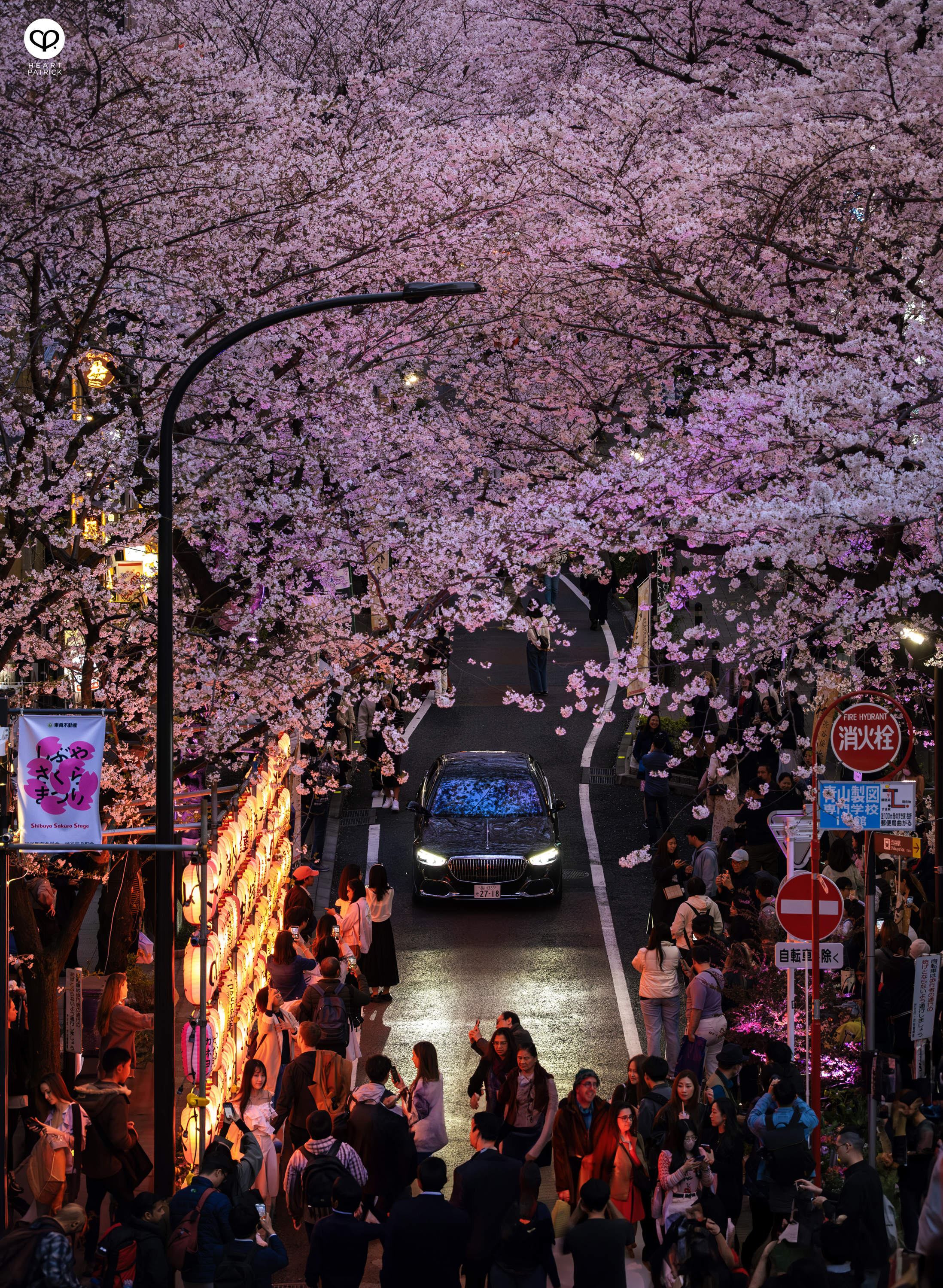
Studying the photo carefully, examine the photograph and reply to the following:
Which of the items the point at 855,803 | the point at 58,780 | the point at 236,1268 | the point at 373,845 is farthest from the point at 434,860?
the point at 236,1268

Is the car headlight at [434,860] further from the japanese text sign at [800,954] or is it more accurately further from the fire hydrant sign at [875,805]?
the fire hydrant sign at [875,805]

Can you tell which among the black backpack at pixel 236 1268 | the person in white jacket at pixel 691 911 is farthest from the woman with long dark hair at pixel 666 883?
the black backpack at pixel 236 1268

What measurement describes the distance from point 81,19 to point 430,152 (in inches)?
187

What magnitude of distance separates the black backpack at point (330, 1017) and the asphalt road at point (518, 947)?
1435 mm

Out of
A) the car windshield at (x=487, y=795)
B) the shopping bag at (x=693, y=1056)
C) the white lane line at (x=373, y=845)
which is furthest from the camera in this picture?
the white lane line at (x=373, y=845)

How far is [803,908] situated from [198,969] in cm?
491

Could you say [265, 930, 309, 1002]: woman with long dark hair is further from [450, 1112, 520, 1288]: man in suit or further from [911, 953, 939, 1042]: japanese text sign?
[911, 953, 939, 1042]: japanese text sign

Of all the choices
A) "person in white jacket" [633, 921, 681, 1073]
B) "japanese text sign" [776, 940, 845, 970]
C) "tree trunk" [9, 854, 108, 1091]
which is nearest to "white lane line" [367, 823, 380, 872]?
"tree trunk" [9, 854, 108, 1091]

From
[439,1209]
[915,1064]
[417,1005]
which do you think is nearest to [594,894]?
[417,1005]

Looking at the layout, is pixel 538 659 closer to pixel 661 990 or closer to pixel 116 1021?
pixel 661 990

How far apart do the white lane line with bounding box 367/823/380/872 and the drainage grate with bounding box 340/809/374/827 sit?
Result: 242 mm

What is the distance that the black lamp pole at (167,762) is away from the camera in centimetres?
984

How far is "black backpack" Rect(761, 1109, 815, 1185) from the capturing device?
9.61 metres

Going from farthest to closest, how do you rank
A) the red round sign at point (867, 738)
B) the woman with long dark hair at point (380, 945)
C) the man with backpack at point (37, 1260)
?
the woman with long dark hair at point (380, 945) < the red round sign at point (867, 738) < the man with backpack at point (37, 1260)
